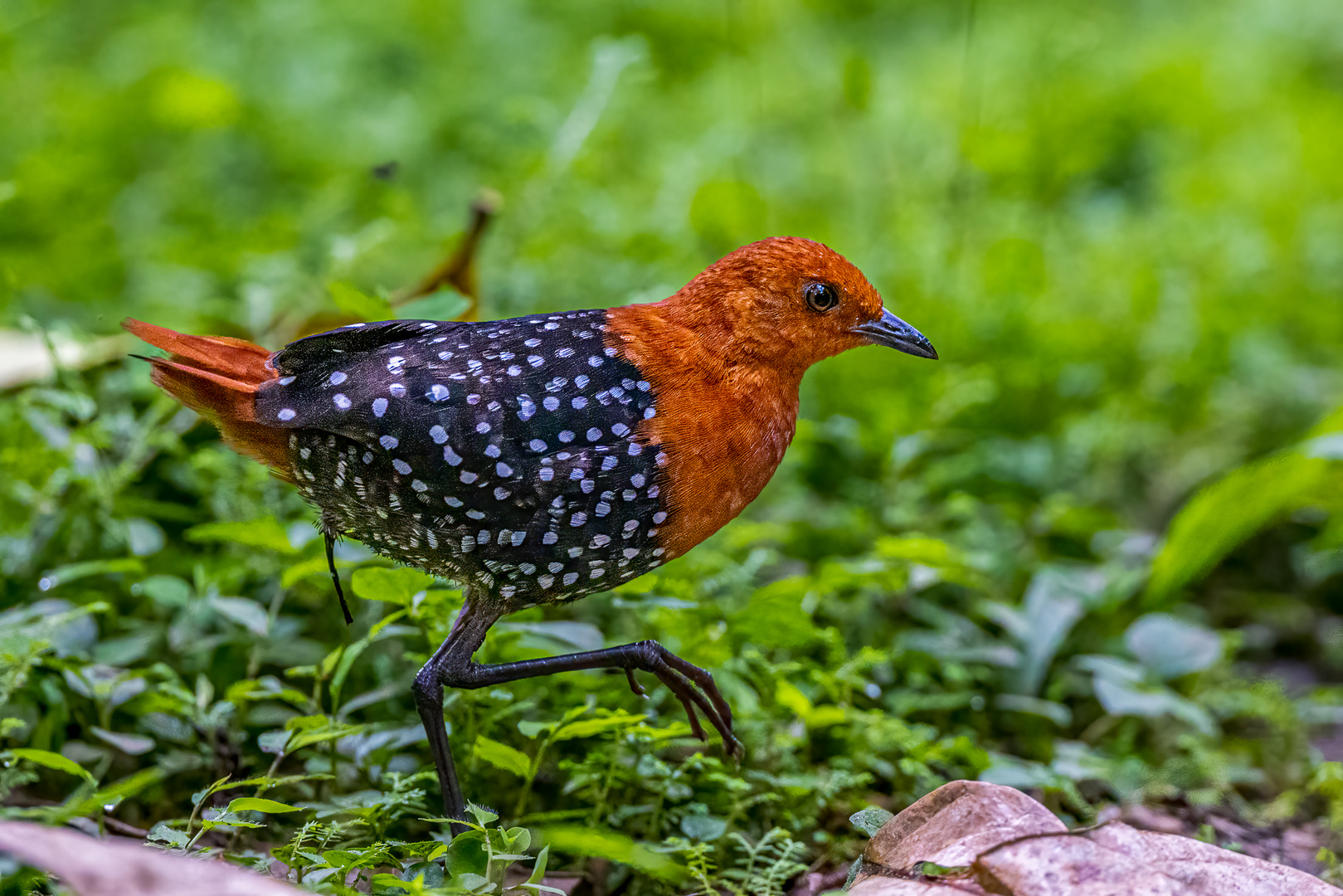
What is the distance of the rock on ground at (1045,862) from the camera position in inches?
81.8

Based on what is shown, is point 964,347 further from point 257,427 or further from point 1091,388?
→ point 257,427

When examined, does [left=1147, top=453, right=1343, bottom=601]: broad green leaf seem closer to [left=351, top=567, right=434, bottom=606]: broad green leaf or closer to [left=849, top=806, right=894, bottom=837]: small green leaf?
[left=849, top=806, right=894, bottom=837]: small green leaf

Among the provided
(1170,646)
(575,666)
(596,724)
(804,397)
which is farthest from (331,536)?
(804,397)

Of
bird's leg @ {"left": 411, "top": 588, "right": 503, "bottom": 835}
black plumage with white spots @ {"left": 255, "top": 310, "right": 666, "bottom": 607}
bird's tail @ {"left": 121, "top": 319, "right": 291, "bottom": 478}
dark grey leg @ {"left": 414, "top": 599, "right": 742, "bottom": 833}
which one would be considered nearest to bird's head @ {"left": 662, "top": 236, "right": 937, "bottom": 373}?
black plumage with white spots @ {"left": 255, "top": 310, "right": 666, "bottom": 607}

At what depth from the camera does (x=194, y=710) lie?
2734mm

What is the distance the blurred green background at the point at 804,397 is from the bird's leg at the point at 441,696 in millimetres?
100

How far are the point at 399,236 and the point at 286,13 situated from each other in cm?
288

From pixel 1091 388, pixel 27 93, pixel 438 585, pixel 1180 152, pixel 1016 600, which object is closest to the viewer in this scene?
pixel 438 585

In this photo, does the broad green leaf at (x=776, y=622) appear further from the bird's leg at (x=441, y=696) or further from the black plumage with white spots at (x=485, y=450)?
the bird's leg at (x=441, y=696)

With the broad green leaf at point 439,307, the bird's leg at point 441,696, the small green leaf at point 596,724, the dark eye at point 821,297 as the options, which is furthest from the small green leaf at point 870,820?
the broad green leaf at point 439,307

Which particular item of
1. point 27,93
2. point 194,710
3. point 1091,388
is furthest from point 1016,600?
point 27,93

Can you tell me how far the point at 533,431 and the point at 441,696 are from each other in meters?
0.58

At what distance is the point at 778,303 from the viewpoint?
2570 mm

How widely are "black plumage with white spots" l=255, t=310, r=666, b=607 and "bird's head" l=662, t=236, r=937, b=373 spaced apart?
25 cm
